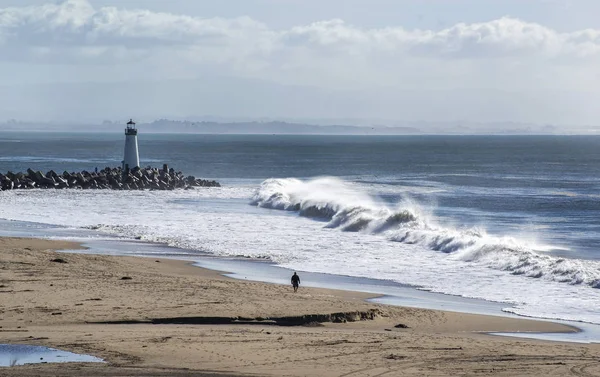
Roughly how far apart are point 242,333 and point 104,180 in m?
49.9

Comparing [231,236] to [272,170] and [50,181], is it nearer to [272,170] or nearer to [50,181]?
[50,181]

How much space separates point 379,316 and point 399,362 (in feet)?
15.4

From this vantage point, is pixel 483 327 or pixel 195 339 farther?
pixel 483 327

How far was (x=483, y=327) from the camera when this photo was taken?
20.1m

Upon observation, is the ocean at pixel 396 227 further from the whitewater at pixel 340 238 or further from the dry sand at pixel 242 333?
the dry sand at pixel 242 333

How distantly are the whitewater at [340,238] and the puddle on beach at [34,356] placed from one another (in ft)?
35.5

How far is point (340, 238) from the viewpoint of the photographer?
1535 inches

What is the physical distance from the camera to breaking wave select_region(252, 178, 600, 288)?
2855 cm

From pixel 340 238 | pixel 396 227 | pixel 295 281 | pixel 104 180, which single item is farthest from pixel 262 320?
pixel 104 180

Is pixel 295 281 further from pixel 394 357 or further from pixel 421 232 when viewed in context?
pixel 421 232

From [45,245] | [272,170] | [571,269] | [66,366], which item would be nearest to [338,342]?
[66,366]

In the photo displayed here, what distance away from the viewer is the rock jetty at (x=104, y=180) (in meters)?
64.4

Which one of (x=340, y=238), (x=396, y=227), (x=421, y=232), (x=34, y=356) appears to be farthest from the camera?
(x=396, y=227)

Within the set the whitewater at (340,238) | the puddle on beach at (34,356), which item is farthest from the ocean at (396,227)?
the puddle on beach at (34,356)
